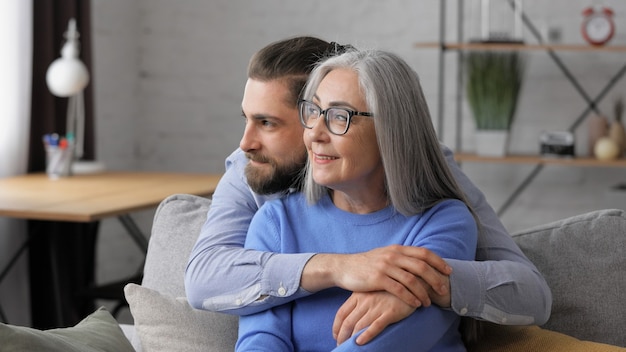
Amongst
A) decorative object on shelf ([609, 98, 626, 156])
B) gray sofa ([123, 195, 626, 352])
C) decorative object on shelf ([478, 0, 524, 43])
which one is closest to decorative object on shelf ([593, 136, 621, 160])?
decorative object on shelf ([609, 98, 626, 156])

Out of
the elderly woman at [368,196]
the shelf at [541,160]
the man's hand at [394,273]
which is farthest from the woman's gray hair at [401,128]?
the shelf at [541,160]

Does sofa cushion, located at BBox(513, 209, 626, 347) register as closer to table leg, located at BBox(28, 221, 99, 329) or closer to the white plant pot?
table leg, located at BBox(28, 221, 99, 329)

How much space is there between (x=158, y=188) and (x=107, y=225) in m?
1.25

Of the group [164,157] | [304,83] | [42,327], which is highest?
[304,83]

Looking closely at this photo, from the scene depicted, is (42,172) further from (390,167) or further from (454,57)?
(390,167)

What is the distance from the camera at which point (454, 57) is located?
182 inches

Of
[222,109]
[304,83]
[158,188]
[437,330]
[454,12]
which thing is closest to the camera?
[437,330]

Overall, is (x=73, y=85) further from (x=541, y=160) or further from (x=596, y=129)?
(x=596, y=129)

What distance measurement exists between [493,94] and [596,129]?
0.47 m

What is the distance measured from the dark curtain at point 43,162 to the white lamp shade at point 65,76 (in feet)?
0.92

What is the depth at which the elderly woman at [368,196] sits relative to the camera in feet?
5.47

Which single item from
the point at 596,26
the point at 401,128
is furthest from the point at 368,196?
the point at 596,26

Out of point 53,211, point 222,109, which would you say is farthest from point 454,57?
point 53,211

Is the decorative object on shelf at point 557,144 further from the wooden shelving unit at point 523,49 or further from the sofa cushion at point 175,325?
the sofa cushion at point 175,325
